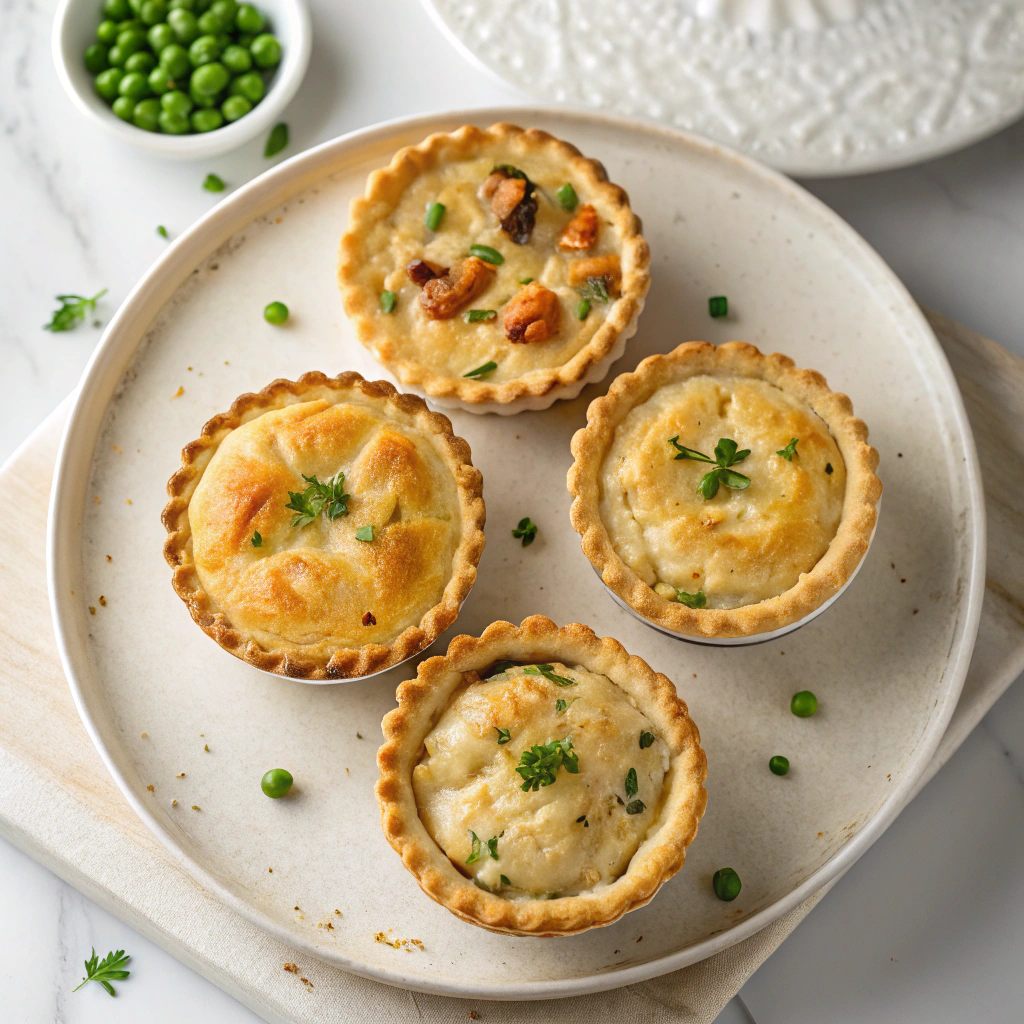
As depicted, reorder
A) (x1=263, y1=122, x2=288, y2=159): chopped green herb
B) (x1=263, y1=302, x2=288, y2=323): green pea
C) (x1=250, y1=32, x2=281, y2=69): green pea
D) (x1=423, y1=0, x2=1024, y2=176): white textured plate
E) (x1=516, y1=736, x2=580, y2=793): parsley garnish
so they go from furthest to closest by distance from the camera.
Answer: (x1=263, y1=122, x2=288, y2=159): chopped green herb < (x1=250, y1=32, x2=281, y2=69): green pea < (x1=423, y1=0, x2=1024, y2=176): white textured plate < (x1=263, y1=302, x2=288, y2=323): green pea < (x1=516, y1=736, x2=580, y2=793): parsley garnish

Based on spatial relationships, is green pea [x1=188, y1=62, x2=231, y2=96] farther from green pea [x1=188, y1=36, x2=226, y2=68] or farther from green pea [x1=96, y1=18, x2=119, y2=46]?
green pea [x1=96, y1=18, x2=119, y2=46]

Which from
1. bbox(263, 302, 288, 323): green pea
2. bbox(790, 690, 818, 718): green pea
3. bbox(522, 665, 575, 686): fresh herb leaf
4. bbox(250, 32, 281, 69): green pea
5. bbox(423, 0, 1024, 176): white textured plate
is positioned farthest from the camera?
bbox(250, 32, 281, 69): green pea

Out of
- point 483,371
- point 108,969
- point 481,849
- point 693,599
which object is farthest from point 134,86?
point 108,969

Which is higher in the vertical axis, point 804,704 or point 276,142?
point 276,142

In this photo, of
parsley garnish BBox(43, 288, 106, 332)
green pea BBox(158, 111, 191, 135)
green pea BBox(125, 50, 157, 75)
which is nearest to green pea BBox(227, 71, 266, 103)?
green pea BBox(158, 111, 191, 135)

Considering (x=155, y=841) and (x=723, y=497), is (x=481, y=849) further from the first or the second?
(x=723, y=497)

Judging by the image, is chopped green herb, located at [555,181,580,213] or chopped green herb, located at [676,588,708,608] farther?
chopped green herb, located at [555,181,580,213]

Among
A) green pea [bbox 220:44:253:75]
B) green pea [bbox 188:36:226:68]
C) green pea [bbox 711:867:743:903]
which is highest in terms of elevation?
green pea [bbox 188:36:226:68]
